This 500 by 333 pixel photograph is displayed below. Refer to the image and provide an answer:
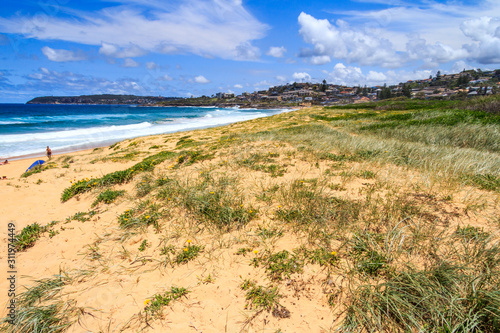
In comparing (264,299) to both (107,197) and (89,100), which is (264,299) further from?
(89,100)

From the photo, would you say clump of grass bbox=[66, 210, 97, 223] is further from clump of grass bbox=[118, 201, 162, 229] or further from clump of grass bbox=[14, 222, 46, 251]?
clump of grass bbox=[118, 201, 162, 229]

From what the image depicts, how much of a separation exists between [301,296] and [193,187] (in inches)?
136

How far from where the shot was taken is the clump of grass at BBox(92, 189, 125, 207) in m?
5.53

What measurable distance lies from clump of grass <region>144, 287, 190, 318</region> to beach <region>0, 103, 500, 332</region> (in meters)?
0.01

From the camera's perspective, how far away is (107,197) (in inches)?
219

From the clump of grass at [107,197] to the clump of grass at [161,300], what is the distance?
3.73 m

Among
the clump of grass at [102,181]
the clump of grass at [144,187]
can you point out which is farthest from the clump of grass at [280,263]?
the clump of grass at [102,181]

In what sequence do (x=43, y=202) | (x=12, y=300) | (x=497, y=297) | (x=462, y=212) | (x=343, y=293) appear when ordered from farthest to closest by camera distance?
1. (x=43, y=202)
2. (x=462, y=212)
3. (x=12, y=300)
4. (x=343, y=293)
5. (x=497, y=297)

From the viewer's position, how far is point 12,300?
2816 millimetres

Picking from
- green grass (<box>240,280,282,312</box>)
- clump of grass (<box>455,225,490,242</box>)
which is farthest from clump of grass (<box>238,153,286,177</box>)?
clump of grass (<box>455,225,490,242</box>)

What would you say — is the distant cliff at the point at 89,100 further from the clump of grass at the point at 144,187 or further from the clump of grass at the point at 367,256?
the clump of grass at the point at 367,256

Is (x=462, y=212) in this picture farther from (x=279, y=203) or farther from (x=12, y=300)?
(x=12, y=300)

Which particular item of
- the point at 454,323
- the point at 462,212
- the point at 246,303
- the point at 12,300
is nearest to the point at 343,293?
the point at 454,323

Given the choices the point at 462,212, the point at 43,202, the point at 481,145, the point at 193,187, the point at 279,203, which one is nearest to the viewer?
the point at 462,212
